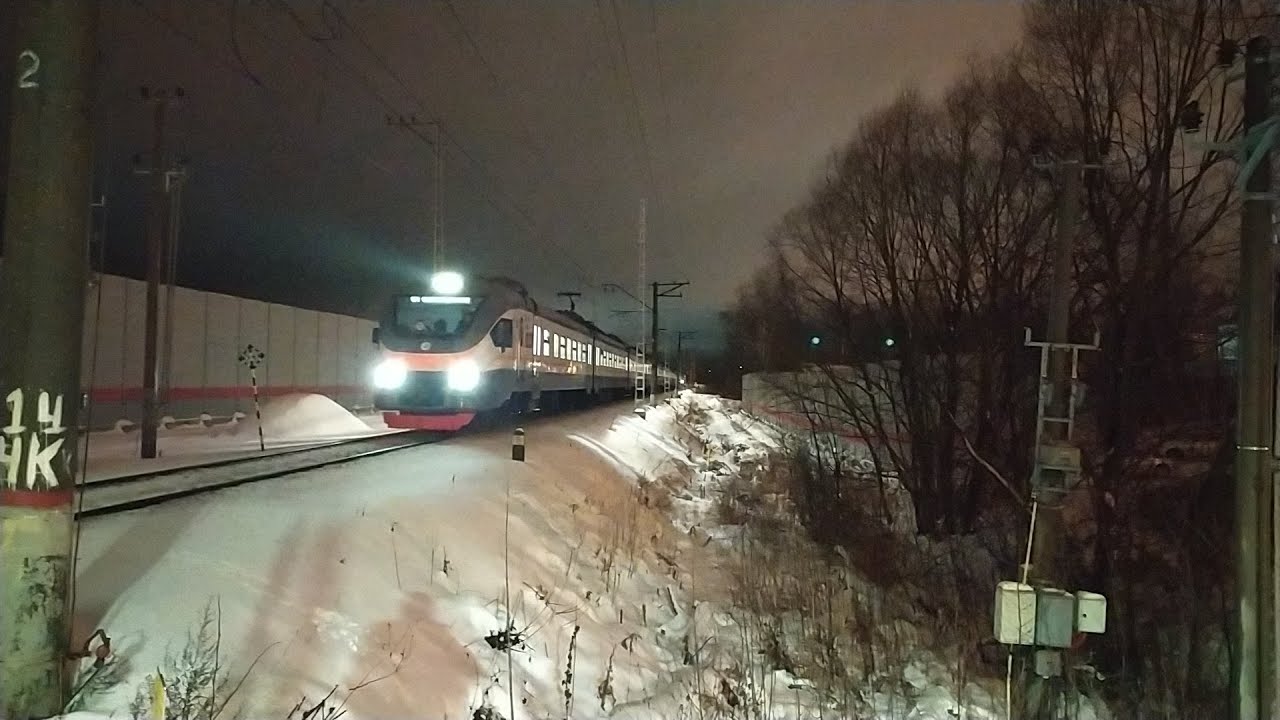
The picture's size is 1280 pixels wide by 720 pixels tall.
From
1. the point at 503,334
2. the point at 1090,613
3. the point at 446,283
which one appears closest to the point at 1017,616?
the point at 1090,613

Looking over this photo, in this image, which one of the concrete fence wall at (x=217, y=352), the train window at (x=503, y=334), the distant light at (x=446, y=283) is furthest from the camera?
the concrete fence wall at (x=217, y=352)

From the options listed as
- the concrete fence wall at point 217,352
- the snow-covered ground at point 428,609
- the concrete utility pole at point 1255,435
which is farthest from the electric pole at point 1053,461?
the concrete fence wall at point 217,352

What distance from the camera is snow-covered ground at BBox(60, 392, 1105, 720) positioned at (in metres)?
6.15

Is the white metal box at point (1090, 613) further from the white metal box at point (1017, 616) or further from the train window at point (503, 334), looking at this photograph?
the train window at point (503, 334)

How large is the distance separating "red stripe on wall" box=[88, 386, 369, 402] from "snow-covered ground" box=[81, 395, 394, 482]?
1.19 metres

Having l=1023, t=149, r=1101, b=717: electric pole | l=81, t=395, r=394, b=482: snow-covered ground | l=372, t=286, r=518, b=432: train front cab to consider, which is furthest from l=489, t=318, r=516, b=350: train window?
l=1023, t=149, r=1101, b=717: electric pole

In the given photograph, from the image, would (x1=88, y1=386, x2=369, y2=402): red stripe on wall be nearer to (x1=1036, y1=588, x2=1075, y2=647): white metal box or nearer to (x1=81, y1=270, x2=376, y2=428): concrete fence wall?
(x1=81, y1=270, x2=376, y2=428): concrete fence wall

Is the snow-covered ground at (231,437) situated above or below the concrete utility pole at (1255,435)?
below

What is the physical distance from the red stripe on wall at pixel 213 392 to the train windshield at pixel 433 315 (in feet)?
20.7

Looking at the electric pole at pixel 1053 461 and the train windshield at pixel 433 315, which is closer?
the electric pole at pixel 1053 461

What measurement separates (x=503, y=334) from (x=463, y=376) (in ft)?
6.36

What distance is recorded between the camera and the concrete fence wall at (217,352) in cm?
2308

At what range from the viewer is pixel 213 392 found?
28.0m

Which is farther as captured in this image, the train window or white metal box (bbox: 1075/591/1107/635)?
the train window
